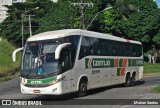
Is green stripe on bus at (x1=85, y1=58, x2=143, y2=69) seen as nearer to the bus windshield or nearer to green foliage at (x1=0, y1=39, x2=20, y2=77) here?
the bus windshield

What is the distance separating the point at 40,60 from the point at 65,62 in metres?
1.16

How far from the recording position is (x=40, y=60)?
18500 mm

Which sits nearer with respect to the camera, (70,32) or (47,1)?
(70,32)

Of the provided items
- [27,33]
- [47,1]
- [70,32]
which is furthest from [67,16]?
[70,32]

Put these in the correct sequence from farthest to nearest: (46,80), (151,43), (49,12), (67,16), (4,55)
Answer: (49,12)
(151,43)
(67,16)
(4,55)
(46,80)

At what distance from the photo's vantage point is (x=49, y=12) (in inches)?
3219

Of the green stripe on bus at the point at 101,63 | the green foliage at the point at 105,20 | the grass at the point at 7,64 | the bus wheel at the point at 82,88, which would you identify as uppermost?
the green foliage at the point at 105,20

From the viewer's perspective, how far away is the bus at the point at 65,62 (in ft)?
60.0

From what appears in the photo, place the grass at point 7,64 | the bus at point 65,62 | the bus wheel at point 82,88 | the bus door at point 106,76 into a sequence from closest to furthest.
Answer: the bus at point 65,62
the bus wheel at point 82,88
the bus door at point 106,76
the grass at point 7,64

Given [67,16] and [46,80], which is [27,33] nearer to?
[67,16]

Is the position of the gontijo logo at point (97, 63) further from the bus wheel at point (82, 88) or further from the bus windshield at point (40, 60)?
the bus windshield at point (40, 60)

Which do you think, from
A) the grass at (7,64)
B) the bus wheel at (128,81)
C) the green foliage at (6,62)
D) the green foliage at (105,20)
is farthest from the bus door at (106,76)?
the green foliage at (105,20)

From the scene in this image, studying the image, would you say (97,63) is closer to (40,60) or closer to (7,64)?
(40,60)

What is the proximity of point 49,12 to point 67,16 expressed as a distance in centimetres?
1132
